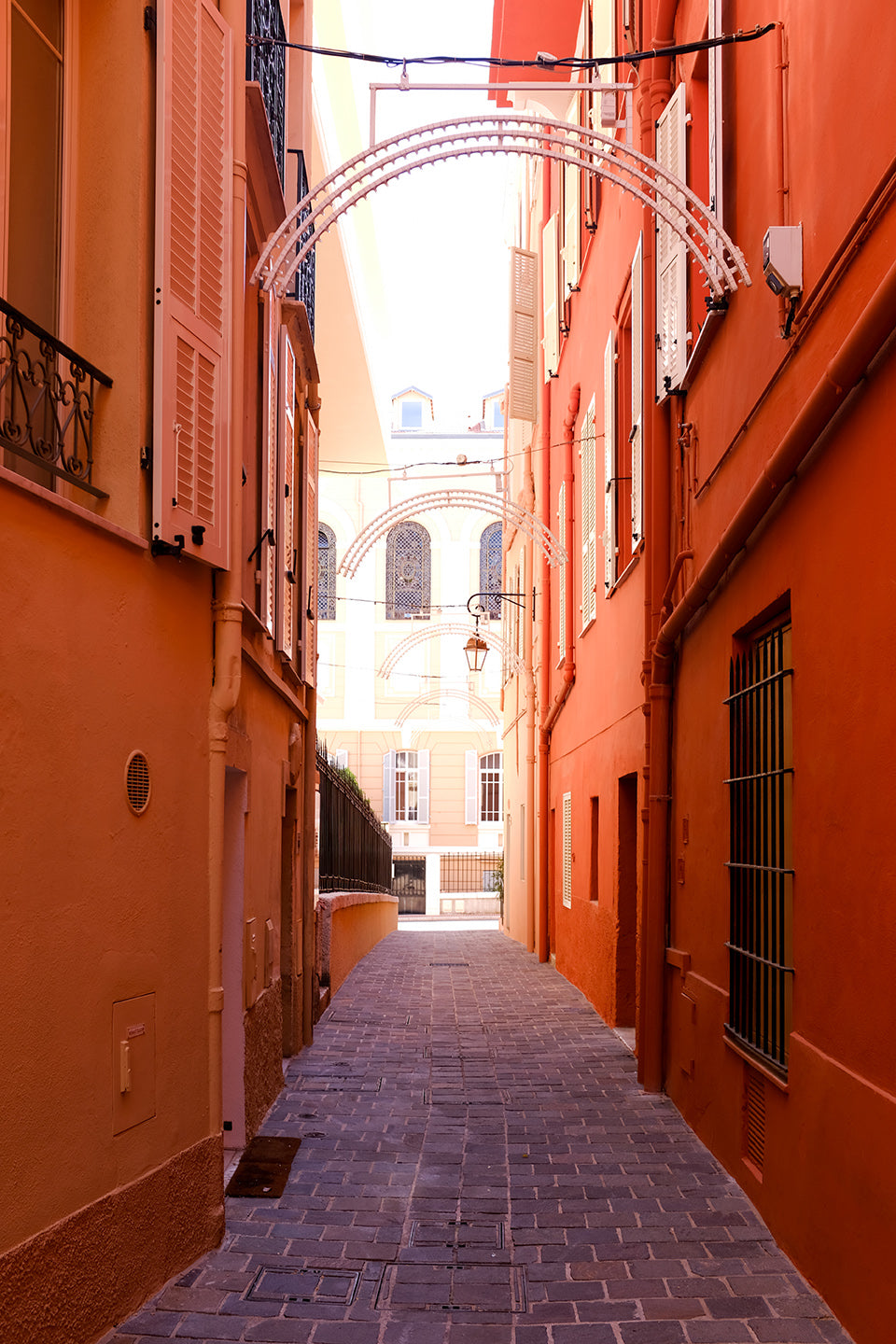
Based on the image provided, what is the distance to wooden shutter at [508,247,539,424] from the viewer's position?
2136 centimetres

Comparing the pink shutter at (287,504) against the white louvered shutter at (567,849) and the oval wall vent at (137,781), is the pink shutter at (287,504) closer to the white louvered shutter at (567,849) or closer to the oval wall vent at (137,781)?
the oval wall vent at (137,781)

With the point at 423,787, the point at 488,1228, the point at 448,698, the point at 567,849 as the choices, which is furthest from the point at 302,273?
the point at 423,787

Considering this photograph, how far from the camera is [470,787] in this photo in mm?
38750

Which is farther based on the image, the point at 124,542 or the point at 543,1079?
the point at 543,1079

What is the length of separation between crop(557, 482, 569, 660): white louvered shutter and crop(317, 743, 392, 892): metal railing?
11.0 ft

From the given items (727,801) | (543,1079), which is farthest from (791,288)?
(543,1079)

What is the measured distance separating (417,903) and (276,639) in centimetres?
2967

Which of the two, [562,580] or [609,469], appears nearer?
[609,469]

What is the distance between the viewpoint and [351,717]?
38.9 meters

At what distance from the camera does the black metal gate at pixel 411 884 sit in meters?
37.9

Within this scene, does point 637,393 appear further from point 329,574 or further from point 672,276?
point 329,574

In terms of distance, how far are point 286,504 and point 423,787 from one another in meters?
29.5

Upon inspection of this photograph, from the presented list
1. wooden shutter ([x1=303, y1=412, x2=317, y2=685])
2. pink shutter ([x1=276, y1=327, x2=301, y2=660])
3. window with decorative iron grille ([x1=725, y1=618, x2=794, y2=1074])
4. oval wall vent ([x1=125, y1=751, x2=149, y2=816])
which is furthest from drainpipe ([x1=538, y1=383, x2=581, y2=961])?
oval wall vent ([x1=125, y1=751, x2=149, y2=816])

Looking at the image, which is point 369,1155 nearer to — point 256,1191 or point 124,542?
point 256,1191
